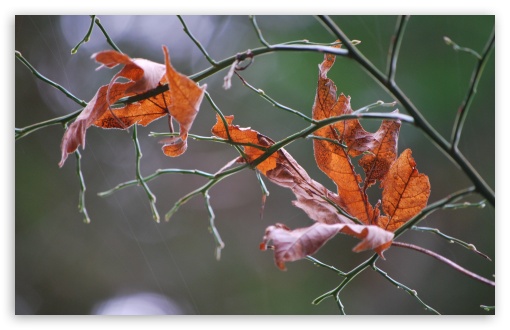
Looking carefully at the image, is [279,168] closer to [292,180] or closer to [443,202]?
[292,180]

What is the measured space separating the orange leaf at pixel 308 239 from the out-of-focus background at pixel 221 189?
700 mm

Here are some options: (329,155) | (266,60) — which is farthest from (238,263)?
(329,155)

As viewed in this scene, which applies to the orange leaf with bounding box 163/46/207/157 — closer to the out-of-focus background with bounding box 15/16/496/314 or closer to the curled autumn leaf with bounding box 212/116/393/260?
the curled autumn leaf with bounding box 212/116/393/260

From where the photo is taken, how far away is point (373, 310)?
1.18 metres

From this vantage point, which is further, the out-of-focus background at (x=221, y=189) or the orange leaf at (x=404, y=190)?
the out-of-focus background at (x=221, y=189)

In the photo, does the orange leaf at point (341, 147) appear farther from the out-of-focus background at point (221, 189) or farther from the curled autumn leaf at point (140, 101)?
the out-of-focus background at point (221, 189)

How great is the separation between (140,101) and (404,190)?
0.60 feet

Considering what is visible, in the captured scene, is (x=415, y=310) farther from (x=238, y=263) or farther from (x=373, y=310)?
(x=238, y=263)

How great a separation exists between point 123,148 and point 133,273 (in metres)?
0.32

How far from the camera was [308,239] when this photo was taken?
0.90 ft

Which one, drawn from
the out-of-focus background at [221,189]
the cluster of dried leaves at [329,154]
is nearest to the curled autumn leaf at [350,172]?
the cluster of dried leaves at [329,154]

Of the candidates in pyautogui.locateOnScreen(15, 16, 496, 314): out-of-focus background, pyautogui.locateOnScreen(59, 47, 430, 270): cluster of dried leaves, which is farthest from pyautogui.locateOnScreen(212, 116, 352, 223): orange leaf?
pyautogui.locateOnScreen(15, 16, 496, 314): out-of-focus background

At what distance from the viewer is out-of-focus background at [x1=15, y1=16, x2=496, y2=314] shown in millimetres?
1068

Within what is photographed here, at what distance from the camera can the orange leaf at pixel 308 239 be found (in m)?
0.27
